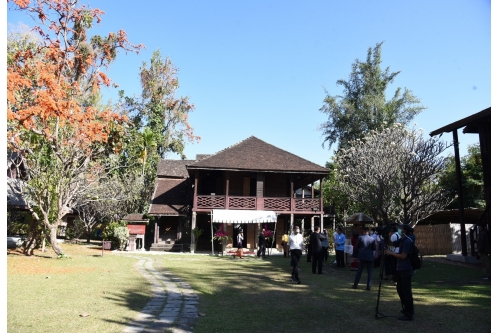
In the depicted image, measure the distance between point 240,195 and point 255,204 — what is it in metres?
2.16

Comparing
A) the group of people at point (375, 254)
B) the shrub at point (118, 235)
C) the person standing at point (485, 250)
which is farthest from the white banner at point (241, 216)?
the person standing at point (485, 250)

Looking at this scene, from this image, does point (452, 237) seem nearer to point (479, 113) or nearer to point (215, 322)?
point (479, 113)

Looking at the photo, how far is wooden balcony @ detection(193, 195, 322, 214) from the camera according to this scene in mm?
23578

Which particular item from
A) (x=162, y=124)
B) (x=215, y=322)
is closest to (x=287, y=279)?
(x=215, y=322)

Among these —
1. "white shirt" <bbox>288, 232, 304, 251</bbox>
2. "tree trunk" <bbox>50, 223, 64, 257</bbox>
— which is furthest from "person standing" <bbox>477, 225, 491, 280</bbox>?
"tree trunk" <bbox>50, 223, 64, 257</bbox>

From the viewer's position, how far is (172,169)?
2984cm

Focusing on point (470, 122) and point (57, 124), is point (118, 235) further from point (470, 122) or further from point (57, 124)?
point (470, 122)

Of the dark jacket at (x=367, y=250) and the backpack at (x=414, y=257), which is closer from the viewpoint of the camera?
the backpack at (x=414, y=257)

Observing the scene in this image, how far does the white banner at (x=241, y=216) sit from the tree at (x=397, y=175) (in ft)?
17.6

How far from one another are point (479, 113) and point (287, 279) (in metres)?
8.08

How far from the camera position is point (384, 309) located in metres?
6.91

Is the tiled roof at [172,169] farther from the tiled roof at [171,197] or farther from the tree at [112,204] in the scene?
the tree at [112,204]

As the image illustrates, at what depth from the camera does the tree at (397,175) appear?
770 inches
